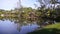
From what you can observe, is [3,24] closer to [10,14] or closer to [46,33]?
[10,14]

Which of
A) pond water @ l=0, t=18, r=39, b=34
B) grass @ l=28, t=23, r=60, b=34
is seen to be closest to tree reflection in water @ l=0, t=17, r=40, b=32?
pond water @ l=0, t=18, r=39, b=34

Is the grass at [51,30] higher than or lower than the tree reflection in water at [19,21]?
lower

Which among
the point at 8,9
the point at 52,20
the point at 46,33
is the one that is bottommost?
the point at 46,33

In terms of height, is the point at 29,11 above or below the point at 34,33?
above

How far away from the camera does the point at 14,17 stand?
238 cm

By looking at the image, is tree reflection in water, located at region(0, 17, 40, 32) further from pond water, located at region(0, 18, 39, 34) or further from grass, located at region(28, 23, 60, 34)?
grass, located at region(28, 23, 60, 34)

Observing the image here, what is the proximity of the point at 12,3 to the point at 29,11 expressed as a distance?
244 mm

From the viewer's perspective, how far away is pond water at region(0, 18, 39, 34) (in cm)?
234

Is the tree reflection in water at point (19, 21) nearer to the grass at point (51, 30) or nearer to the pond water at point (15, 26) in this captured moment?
the pond water at point (15, 26)

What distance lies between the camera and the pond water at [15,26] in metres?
2.34

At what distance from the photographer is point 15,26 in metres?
2.38

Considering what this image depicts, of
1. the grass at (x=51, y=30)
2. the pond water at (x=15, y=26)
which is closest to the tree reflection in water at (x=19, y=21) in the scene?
the pond water at (x=15, y=26)

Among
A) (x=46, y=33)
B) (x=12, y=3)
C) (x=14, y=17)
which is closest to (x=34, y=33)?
(x=46, y=33)

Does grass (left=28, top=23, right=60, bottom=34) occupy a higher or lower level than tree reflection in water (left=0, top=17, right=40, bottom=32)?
lower
